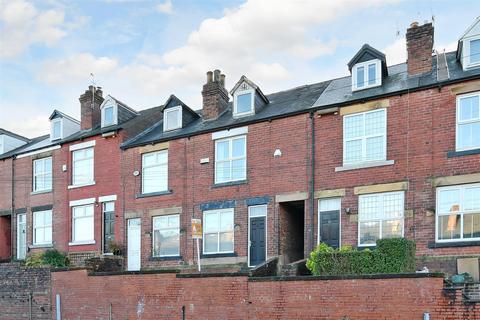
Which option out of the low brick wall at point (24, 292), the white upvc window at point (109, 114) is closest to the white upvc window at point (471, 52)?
the white upvc window at point (109, 114)

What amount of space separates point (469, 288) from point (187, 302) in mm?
8671

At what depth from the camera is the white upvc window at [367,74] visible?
68.2 ft

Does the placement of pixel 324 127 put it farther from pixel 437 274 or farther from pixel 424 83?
pixel 437 274

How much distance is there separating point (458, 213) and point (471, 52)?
5552 mm

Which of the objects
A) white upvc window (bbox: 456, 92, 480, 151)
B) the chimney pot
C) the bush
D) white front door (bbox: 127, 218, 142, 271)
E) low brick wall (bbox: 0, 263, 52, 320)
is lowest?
low brick wall (bbox: 0, 263, 52, 320)

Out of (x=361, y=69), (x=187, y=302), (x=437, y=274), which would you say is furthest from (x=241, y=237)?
(x=437, y=274)

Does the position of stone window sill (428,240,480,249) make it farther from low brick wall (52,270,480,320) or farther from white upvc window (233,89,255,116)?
white upvc window (233,89,255,116)

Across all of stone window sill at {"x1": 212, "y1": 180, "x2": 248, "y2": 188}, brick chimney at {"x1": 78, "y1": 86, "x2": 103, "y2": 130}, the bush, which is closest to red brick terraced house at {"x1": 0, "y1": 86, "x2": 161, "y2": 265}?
brick chimney at {"x1": 78, "y1": 86, "x2": 103, "y2": 130}

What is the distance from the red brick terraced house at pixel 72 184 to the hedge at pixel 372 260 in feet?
42.4

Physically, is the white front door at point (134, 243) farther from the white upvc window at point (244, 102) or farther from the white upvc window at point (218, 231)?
the white upvc window at point (244, 102)

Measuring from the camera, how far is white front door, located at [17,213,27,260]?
31188 millimetres

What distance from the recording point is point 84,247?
27.9m

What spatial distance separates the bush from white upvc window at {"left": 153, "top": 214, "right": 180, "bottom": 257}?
5.00 metres

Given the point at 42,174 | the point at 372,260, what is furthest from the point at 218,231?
the point at 42,174
